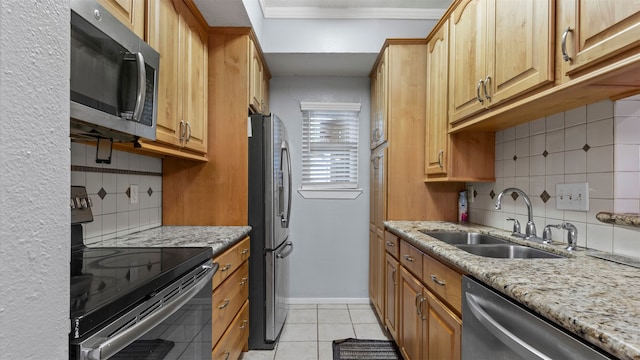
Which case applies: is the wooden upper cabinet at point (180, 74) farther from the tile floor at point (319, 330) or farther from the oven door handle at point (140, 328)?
the tile floor at point (319, 330)

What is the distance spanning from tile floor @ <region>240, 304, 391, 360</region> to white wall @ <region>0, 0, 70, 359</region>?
2.02 meters

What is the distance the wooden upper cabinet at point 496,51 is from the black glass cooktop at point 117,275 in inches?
61.3

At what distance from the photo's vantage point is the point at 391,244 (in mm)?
2328

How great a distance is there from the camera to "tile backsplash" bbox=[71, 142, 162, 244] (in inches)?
60.3

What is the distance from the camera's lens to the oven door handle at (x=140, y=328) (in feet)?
2.38

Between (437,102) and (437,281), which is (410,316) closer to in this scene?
(437,281)

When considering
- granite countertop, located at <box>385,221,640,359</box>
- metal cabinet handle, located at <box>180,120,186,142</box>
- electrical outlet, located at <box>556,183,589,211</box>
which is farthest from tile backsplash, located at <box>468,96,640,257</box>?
metal cabinet handle, located at <box>180,120,186,142</box>

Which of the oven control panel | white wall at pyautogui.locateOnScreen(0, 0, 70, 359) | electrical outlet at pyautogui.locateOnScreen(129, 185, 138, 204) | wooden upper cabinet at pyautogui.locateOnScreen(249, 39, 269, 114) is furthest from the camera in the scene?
wooden upper cabinet at pyautogui.locateOnScreen(249, 39, 269, 114)

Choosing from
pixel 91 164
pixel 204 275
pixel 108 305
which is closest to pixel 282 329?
pixel 204 275

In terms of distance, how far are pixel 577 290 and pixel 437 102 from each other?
1671mm

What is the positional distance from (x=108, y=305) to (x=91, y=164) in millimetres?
1061

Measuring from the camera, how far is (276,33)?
2.68 meters

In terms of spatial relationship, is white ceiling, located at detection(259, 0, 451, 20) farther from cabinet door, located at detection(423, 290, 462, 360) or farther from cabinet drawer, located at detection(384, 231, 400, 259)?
cabinet door, located at detection(423, 290, 462, 360)

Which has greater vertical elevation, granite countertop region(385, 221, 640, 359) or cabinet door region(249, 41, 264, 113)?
cabinet door region(249, 41, 264, 113)
